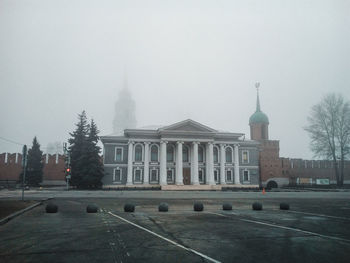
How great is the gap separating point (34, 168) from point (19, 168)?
412 centimetres

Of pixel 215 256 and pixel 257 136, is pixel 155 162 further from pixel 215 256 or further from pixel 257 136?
pixel 215 256

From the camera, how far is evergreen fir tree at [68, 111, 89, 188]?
142 ft

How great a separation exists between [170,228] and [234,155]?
45.6 m

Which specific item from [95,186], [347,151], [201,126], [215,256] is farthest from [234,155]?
[215,256]

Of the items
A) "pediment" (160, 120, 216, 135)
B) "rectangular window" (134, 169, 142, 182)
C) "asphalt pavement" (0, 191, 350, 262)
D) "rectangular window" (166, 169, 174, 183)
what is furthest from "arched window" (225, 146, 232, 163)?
"asphalt pavement" (0, 191, 350, 262)

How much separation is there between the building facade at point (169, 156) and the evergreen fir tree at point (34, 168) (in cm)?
1407

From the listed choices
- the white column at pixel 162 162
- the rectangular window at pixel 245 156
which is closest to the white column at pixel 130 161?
the white column at pixel 162 162

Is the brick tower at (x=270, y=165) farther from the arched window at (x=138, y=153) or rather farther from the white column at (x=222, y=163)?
the arched window at (x=138, y=153)

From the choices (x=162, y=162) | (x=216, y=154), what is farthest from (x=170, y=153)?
(x=216, y=154)

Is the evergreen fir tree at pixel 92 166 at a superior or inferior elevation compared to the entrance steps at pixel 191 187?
superior

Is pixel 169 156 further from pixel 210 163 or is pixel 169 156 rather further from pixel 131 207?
pixel 131 207

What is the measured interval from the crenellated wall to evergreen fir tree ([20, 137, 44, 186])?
310cm

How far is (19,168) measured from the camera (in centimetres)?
5381

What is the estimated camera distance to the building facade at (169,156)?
159 ft
